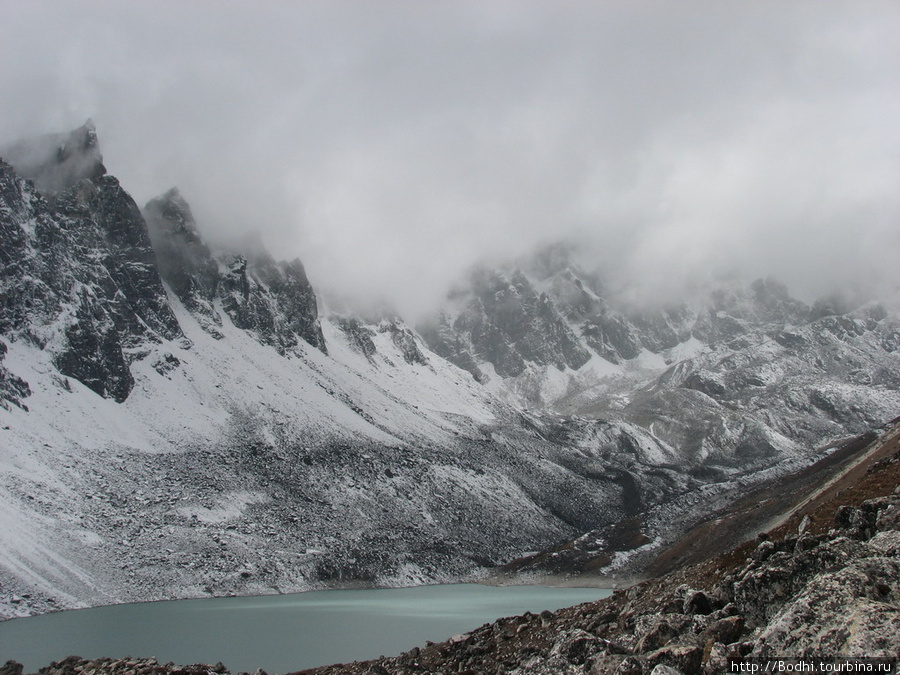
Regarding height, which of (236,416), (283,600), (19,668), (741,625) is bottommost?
(283,600)

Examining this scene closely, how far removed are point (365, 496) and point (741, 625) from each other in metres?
155

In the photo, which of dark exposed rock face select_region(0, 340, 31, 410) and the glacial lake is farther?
dark exposed rock face select_region(0, 340, 31, 410)

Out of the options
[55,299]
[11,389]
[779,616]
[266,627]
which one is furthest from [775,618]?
[55,299]

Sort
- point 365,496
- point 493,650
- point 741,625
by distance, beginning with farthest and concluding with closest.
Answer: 1. point 365,496
2. point 493,650
3. point 741,625

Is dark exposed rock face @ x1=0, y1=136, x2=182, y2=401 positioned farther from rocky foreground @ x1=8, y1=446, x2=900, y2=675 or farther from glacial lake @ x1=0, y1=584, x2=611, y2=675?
rocky foreground @ x1=8, y1=446, x2=900, y2=675

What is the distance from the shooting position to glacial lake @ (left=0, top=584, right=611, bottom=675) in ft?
220

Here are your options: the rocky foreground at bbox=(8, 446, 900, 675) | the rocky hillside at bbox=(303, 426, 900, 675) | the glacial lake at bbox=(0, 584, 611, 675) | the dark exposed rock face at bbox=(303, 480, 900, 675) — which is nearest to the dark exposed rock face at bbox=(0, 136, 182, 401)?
the glacial lake at bbox=(0, 584, 611, 675)

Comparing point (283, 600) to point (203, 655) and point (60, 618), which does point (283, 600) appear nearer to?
point (60, 618)

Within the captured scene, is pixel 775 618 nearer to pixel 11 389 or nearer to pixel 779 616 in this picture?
pixel 779 616

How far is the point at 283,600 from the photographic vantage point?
4707 inches

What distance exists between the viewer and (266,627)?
85.3m

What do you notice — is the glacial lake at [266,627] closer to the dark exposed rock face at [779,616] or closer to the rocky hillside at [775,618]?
the rocky hillside at [775,618]

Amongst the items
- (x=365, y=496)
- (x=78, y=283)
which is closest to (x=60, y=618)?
(x=365, y=496)

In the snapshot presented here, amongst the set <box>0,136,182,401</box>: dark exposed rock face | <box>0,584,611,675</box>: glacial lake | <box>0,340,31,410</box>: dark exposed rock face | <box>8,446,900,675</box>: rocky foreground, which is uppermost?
<box>0,136,182,401</box>: dark exposed rock face
